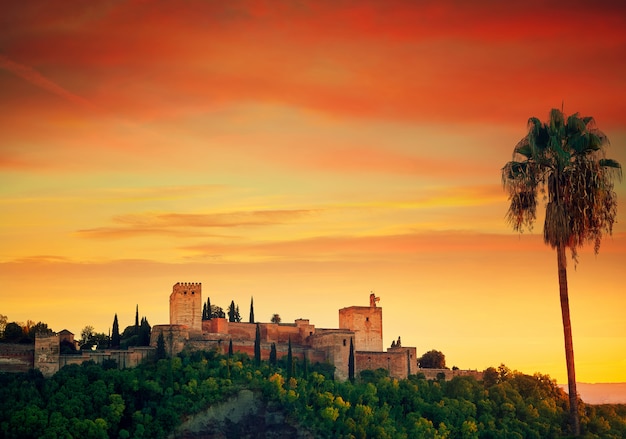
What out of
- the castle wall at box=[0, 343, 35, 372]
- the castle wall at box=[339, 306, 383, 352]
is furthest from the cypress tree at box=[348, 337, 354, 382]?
the castle wall at box=[0, 343, 35, 372]

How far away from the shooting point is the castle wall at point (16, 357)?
281ft

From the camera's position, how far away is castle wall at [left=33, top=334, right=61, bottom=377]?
86.2 m

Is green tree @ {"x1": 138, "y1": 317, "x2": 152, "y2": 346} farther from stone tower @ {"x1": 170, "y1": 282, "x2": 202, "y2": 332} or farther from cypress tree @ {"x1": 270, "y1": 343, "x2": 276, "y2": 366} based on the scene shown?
cypress tree @ {"x1": 270, "y1": 343, "x2": 276, "y2": 366}

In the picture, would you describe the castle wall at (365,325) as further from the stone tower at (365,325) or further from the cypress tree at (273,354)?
the cypress tree at (273,354)

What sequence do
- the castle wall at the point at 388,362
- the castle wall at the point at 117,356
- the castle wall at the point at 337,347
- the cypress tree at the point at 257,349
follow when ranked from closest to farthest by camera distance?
the castle wall at the point at 117,356
the cypress tree at the point at 257,349
the castle wall at the point at 337,347
the castle wall at the point at 388,362

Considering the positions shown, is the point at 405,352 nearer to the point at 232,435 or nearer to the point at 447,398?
the point at 447,398

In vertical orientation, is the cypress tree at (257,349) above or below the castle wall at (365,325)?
below

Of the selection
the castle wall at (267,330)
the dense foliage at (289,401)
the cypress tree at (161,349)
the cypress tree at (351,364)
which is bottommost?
the dense foliage at (289,401)

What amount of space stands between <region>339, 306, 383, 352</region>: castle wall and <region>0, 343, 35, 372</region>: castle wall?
1086 inches

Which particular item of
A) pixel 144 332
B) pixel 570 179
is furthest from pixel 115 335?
pixel 570 179

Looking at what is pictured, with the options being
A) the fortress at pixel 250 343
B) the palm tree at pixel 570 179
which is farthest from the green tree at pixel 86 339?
the palm tree at pixel 570 179

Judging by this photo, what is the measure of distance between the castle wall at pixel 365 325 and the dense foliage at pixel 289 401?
12.6 ft

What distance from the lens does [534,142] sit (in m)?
30.3

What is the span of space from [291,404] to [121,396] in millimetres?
13643
